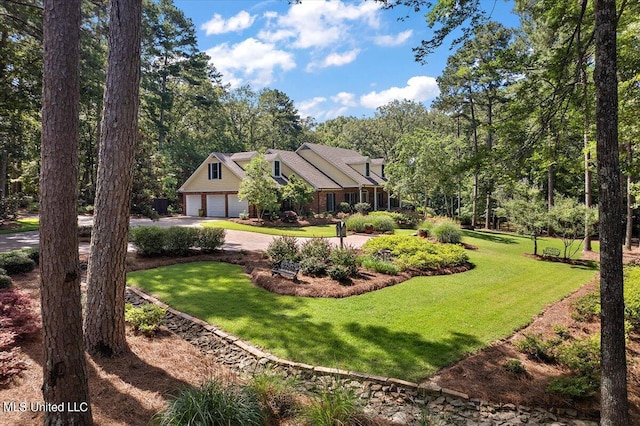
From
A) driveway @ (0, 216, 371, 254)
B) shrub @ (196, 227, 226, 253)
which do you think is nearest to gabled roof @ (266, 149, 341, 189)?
driveway @ (0, 216, 371, 254)

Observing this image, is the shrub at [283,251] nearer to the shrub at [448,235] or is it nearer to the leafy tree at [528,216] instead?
the shrub at [448,235]

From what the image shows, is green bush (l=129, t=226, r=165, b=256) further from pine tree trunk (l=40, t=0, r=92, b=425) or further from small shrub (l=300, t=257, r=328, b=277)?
pine tree trunk (l=40, t=0, r=92, b=425)

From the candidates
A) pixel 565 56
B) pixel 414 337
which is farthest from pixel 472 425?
pixel 565 56

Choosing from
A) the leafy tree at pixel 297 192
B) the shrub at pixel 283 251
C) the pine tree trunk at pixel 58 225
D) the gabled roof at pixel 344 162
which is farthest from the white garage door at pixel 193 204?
the pine tree trunk at pixel 58 225

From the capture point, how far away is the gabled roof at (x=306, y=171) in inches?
1212

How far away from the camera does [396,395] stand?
5.12m

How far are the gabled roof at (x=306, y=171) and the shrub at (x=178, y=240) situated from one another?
54.7 ft

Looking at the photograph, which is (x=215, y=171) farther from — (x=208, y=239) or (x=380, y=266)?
(x=380, y=266)

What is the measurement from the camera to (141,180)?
64.7 feet

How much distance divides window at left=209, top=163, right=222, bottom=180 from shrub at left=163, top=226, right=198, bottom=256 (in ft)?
56.8

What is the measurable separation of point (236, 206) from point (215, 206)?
2.25m

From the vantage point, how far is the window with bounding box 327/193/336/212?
106ft

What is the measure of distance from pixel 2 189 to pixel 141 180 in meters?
14.7

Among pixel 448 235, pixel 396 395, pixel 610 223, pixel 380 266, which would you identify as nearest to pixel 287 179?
pixel 448 235
